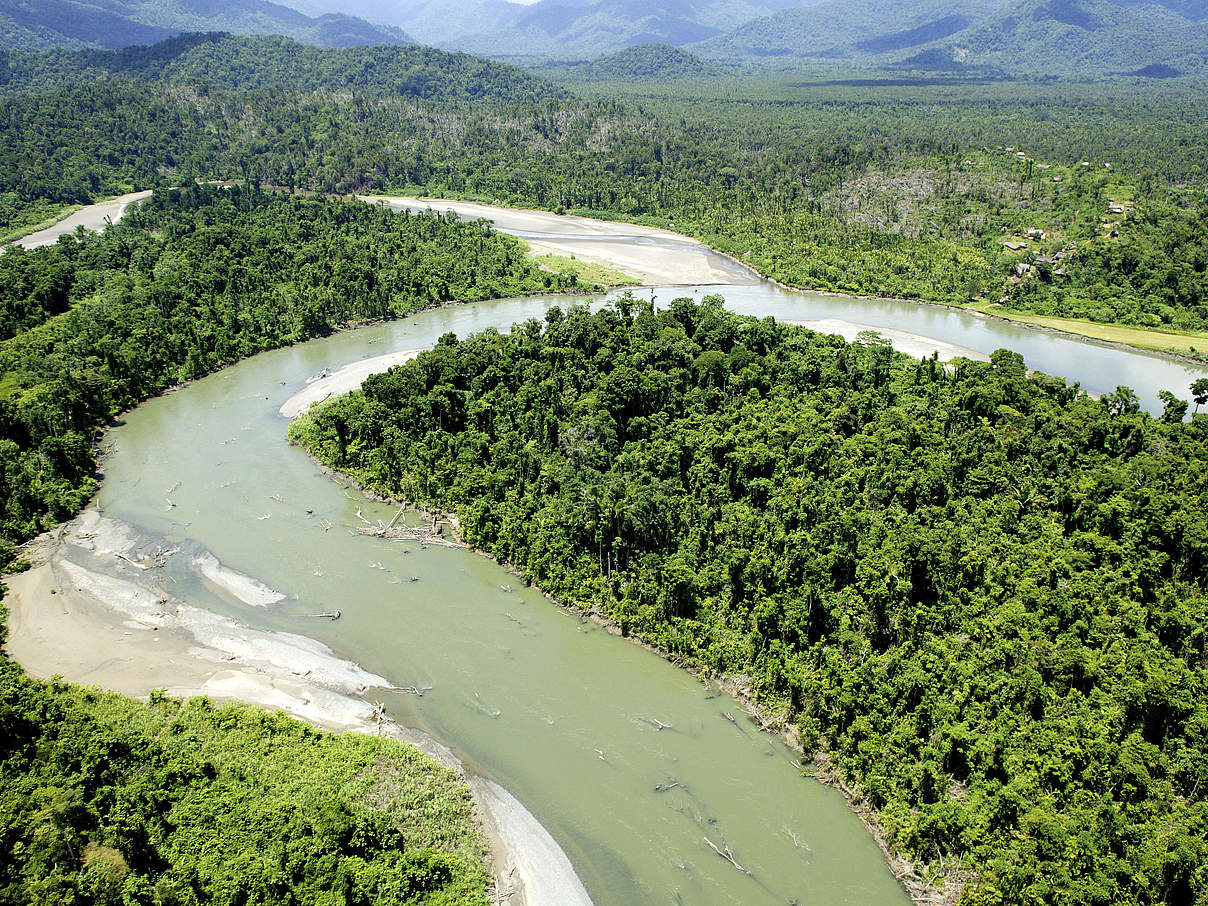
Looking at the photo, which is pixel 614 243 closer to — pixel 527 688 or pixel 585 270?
pixel 585 270

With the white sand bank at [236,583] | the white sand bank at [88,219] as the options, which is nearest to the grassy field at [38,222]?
the white sand bank at [88,219]

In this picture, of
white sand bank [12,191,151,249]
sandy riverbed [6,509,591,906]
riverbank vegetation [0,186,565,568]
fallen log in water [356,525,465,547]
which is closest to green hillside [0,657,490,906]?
sandy riverbed [6,509,591,906]

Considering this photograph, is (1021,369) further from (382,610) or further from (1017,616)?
(382,610)

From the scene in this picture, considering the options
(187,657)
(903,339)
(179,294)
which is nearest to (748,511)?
(187,657)

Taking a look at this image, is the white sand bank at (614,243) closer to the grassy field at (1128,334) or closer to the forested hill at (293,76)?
the grassy field at (1128,334)

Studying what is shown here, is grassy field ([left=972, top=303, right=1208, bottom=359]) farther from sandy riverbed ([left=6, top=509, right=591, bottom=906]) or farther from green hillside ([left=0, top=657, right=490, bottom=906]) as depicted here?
green hillside ([left=0, top=657, right=490, bottom=906])

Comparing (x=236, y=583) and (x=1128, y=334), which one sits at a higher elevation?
(x=1128, y=334)
